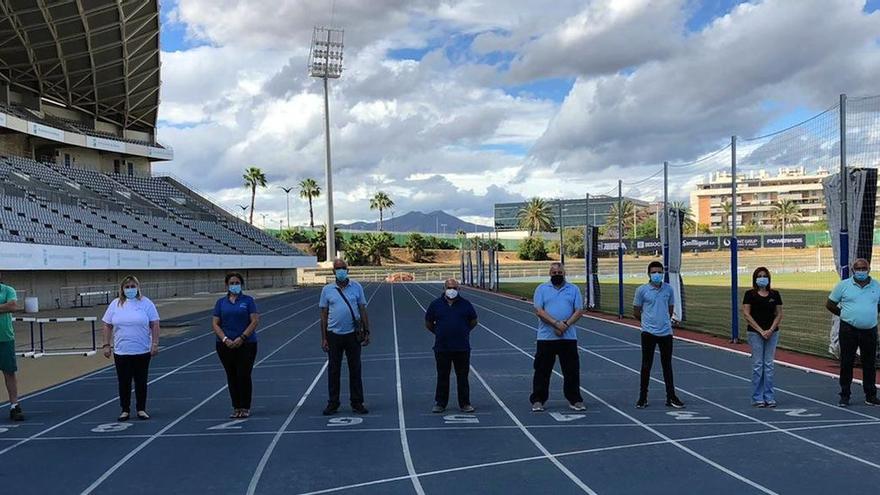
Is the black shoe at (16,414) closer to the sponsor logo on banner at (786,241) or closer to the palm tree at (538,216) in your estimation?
the sponsor logo on banner at (786,241)

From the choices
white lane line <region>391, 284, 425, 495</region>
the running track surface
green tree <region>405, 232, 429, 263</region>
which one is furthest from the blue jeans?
green tree <region>405, 232, 429, 263</region>

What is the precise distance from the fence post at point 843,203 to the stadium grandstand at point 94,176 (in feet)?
92.1

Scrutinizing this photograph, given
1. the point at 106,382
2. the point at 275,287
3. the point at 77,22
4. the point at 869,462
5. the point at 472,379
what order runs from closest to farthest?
the point at 869,462
the point at 472,379
the point at 106,382
the point at 77,22
the point at 275,287

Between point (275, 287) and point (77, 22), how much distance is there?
25.8m

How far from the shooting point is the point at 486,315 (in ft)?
89.6

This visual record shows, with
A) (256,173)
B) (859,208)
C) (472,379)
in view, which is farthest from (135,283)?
(256,173)

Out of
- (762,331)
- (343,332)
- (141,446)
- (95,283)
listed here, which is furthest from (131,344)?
(95,283)

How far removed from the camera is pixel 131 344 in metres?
9.00

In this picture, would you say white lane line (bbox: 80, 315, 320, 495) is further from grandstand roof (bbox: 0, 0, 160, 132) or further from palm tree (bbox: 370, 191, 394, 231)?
palm tree (bbox: 370, 191, 394, 231)

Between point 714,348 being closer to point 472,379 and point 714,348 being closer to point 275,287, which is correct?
point 472,379

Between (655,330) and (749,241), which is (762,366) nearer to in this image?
(655,330)

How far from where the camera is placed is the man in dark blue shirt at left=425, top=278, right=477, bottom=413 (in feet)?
30.2

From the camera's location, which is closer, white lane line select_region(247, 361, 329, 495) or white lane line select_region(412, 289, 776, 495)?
white lane line select_region(412, 289, 776, 495)

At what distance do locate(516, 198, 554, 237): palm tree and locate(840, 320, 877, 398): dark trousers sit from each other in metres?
114
